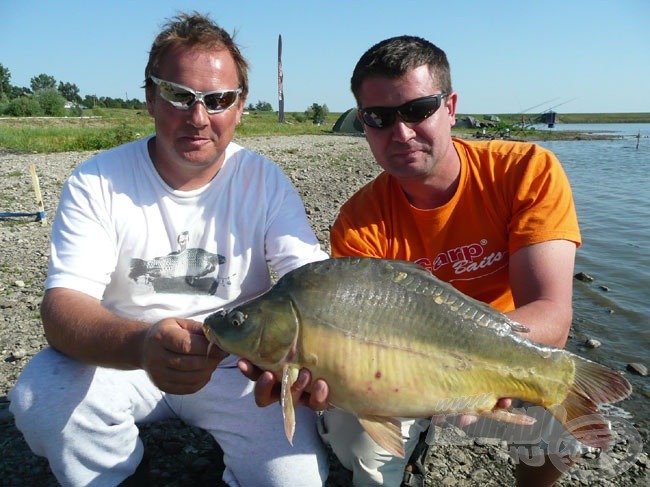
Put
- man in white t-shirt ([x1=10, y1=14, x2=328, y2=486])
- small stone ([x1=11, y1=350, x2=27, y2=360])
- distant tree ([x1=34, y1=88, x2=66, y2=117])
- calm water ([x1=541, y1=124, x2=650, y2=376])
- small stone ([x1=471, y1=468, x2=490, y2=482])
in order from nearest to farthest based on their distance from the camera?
man in white t-shirt ([x1=10, y1=14, x2=328, y2=486]) < small stone ([x1=471, y1=468, x2=490, y2=482]) < small stone ([x1=11, y1=350, x2=27, y2=360]) < calm water ([x1=541, y1=124, x2=650, y2=376]) < distant tree ([x1=34, y1=88, x2=66, y2=117])

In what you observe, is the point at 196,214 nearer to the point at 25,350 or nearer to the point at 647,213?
the point at 25,350

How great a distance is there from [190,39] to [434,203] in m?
1.81

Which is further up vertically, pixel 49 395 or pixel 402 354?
pixel 402 354

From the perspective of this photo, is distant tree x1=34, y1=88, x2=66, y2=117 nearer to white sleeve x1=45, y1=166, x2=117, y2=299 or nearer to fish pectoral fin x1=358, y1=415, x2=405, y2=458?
white sleeve x1=45, y1=166, x2=117, y2=299

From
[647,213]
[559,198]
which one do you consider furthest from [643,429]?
[647,213]

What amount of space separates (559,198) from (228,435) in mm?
2331

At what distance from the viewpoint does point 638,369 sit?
18.8 ft

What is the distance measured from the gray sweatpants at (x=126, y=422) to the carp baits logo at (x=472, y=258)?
126cm

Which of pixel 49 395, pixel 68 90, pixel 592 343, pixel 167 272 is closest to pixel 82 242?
pixel 167 272

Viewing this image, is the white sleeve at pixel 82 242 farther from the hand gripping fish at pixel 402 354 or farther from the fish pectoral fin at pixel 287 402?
the fish pectoral fin at pixel 287 402

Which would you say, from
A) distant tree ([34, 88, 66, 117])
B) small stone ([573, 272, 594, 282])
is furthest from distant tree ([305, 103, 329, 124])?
small stone ([573, 272, 594, 282])

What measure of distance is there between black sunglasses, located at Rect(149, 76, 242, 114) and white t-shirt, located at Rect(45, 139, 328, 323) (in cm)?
35

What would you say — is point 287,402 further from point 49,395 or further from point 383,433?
point 49,395

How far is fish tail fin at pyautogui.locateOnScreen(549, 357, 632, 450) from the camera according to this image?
2396mm
